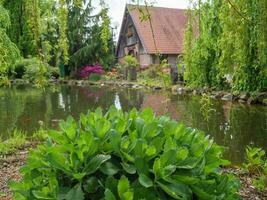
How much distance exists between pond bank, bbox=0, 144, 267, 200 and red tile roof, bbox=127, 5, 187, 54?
25.1 m

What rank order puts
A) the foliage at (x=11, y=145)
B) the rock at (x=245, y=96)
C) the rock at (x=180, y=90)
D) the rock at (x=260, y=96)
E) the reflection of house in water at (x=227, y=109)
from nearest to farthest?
the foliage at (x=11, y=145)
the reflection of house in water at (x=227, y=109)
the rock at (x=260, y=96)
the rock at (x=245, y=96)
the rock at (x=180, y=90)

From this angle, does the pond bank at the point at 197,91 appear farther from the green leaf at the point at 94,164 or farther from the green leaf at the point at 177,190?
the green leaf at the point at 94,164

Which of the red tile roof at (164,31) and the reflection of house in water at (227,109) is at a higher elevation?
the red tile roof at (164,31)

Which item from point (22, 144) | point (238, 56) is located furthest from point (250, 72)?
point (22, 144)

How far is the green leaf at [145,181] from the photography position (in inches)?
72.2

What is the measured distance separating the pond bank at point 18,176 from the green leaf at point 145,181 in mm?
1939

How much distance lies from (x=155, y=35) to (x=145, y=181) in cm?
3038

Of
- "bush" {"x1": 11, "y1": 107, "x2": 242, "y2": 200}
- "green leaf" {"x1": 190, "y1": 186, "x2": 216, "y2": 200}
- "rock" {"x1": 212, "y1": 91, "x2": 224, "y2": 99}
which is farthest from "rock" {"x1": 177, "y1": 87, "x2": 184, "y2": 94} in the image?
"green leaf" {"x1": 190, "y1": 186, "x2": 216, "y2": 200}

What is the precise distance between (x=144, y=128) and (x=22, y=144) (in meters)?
4.52

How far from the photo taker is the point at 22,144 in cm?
621

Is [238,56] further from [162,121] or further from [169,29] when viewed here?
[169,29]

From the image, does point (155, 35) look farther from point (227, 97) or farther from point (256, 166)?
point (256, 166)

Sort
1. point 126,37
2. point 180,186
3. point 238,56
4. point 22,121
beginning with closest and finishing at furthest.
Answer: point 180,186, point 238,56, point 22,121, point 126,37

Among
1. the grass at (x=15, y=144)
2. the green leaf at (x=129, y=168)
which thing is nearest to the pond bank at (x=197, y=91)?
the grass at (x=15, y=144)
